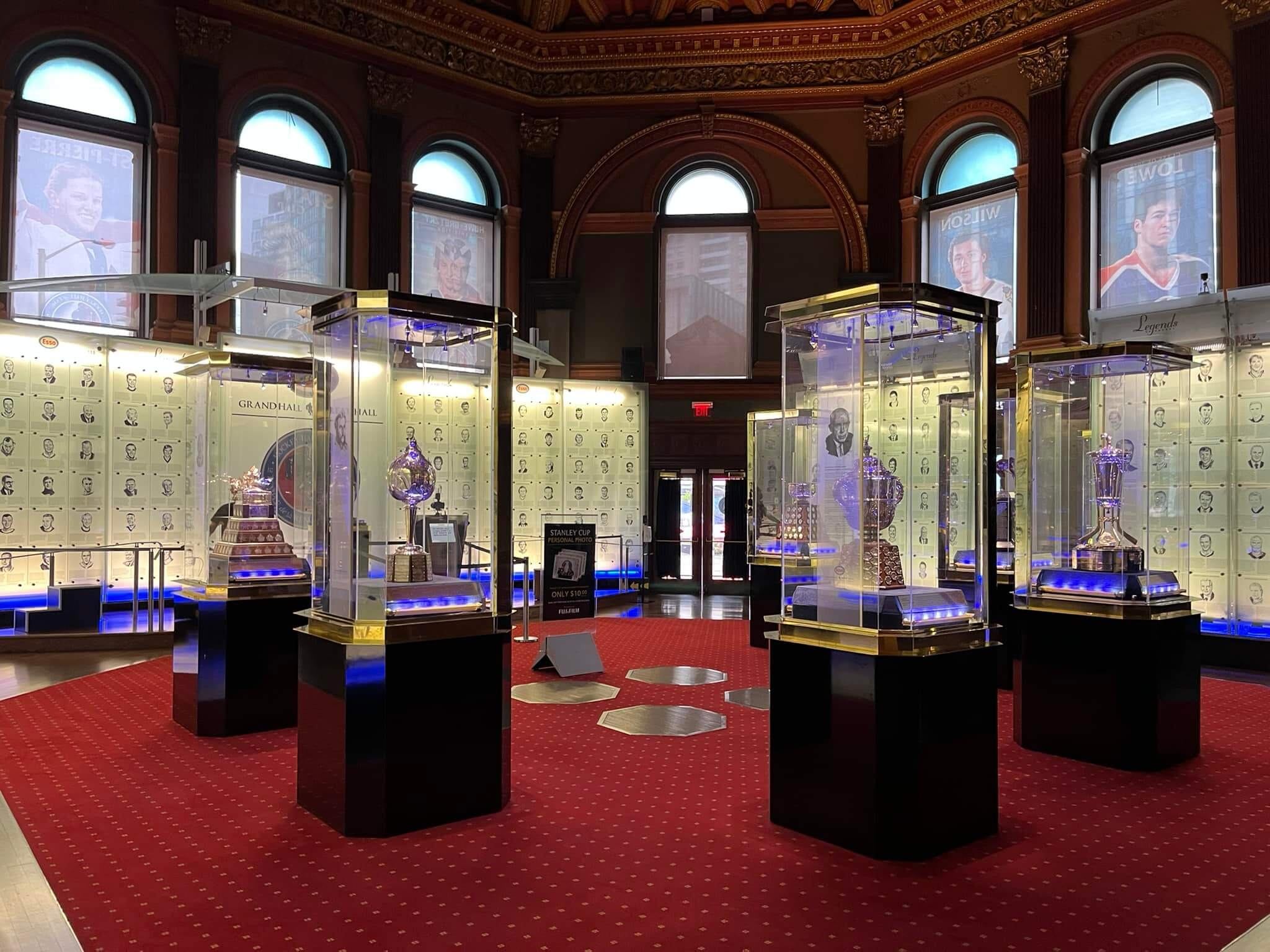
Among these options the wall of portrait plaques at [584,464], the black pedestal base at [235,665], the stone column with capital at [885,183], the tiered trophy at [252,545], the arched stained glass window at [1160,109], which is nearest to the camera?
the black pedestal base at [235,665]

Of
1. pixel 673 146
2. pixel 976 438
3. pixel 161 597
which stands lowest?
pixel 161 597

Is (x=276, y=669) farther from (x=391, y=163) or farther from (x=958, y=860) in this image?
(x=391, y=163)

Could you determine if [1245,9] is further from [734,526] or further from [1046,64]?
[734,526]

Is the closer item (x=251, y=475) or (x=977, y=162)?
(x=251, y=475)

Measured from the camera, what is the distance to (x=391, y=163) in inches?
534

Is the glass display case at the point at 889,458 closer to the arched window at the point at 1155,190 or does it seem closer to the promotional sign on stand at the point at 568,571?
the promotional sign on stand at the point at 568,571

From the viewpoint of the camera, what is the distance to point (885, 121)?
46.3 ft

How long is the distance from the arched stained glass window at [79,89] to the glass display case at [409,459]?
28.9 feet


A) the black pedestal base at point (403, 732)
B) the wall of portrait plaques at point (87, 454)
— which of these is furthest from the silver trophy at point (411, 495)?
the wall of portrait plaques at point (87, 454)

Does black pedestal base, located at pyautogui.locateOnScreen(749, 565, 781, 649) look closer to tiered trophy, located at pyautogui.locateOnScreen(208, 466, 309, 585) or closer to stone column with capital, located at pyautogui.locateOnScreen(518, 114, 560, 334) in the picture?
tiered trophy, located at pyautogui.locateOnScreen(208, 466, 309, 585)

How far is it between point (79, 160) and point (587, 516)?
7.51 metres

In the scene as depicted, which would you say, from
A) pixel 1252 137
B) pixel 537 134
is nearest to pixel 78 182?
pixel 537 134

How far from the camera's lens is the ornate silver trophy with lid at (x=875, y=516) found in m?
4.21

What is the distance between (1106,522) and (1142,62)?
324 inches
